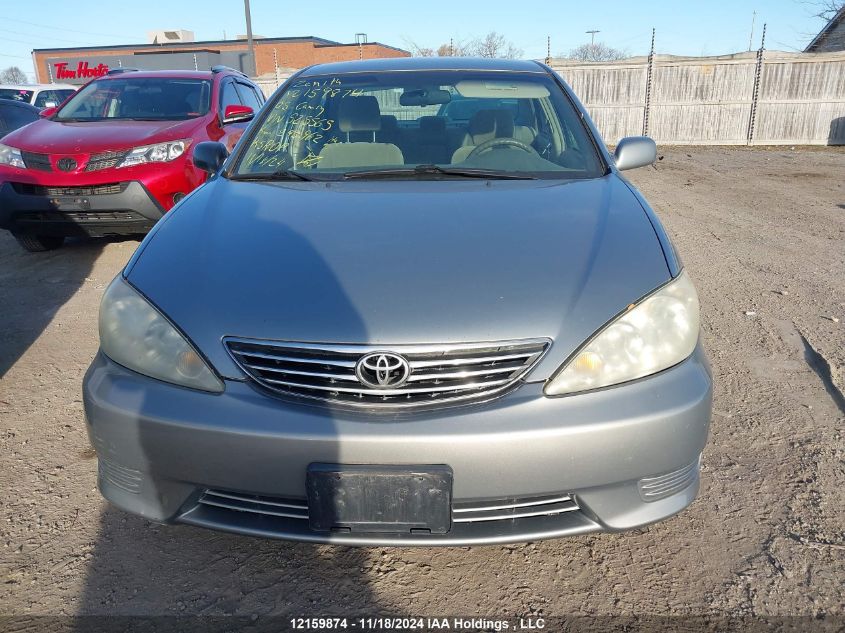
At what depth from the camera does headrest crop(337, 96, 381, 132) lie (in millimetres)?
2992

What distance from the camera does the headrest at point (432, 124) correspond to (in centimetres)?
295

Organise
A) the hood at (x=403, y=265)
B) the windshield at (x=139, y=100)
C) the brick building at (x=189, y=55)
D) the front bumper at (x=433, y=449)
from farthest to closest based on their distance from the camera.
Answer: the brick building at (x=189, y=55)
the windshield at (x=139, y=100)
the hood at (x=403, y=265)
the front bumper at (x=433, y=449)

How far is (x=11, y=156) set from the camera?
5164 millimetres

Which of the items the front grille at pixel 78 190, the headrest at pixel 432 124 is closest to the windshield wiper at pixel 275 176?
the headrest at pixel 432 124

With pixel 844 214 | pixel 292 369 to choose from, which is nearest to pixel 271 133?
pixel 292 369

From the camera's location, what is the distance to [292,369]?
165 centimetres

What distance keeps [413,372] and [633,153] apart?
1899mm

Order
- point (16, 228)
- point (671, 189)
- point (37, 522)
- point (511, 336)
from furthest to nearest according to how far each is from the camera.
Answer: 1. point (671, 189)
2. point (16, 228)
3. point (37, 522)
4. point (511, 336)

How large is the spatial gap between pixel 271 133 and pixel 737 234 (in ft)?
16.4

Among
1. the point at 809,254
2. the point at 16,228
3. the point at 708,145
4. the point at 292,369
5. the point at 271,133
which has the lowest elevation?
the point at 708,145

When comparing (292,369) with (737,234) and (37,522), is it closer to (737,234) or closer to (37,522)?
(37,522)

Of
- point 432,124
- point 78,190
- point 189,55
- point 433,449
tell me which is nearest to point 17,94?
point 78,190

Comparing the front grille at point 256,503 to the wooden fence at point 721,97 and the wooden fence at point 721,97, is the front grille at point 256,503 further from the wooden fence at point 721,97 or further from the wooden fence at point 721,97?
the wooden fence at point 721,97

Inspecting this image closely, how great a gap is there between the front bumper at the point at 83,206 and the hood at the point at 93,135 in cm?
33
